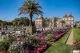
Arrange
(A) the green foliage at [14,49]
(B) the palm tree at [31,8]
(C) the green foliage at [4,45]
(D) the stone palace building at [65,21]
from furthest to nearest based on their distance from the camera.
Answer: (D) the stone palace building at [65,21], (B) the palm tree at [31,8], (C) the green foliage at [4,45], (A) the green foliage at [14,49]

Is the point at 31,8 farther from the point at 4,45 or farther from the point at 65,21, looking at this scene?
the point at 65,21

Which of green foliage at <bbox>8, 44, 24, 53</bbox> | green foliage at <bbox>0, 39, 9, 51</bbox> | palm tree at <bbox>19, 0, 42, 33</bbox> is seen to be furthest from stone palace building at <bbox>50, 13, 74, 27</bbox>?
green foliage at <bbox>8, 44, 24, 53</bbox>

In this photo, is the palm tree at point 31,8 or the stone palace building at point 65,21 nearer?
the palm tree at point 31,8

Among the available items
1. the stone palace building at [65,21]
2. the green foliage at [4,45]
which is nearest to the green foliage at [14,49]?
the green foliage at [4,45]

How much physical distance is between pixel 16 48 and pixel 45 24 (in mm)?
138400

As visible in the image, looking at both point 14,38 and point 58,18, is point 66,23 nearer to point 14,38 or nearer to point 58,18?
point 58,18

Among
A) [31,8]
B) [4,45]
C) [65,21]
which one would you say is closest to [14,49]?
[4,45]

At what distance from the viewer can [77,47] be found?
11.0 metres

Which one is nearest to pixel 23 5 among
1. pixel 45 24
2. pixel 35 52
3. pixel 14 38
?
pixel 14 38

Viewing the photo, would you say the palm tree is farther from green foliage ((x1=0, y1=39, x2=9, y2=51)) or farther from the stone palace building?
the stone palace building

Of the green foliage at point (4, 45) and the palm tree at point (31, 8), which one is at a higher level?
the palm tree at point (31, 8)

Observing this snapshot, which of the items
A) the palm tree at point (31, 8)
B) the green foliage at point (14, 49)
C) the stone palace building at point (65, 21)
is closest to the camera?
the green foliage at point (14, 49)

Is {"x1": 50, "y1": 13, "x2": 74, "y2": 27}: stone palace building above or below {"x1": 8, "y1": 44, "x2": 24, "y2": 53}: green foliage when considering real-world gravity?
above

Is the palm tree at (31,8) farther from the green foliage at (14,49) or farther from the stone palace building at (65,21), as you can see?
the stone palace building at (65,21)
